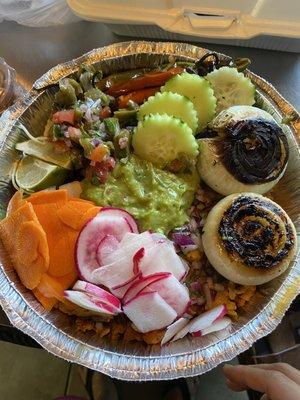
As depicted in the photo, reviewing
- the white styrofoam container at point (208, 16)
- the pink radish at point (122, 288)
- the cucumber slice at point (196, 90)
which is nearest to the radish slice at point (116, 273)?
the pink radish at point (122, 288)

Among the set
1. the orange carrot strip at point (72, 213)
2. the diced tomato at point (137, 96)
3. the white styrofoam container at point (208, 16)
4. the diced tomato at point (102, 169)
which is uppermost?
the white styrofoam container at point (208, 16)

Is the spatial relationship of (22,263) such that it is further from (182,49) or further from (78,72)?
(182,49)

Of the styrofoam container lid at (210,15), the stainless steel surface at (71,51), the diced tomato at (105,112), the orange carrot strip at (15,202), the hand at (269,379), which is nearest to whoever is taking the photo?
the hand at (269,379)

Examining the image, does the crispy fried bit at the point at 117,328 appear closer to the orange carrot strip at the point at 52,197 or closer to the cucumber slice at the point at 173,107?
the orange carrot strip at the point at 52,197

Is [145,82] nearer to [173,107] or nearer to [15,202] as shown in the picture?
[173,107]

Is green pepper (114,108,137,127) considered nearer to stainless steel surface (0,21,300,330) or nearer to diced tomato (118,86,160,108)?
diced tomato (118,86,160,108)

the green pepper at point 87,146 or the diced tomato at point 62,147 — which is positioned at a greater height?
the green pepper at point 87,146

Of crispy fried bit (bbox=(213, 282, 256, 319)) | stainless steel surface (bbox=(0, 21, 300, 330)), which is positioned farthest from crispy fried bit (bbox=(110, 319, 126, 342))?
stainless steel surface (bbox=(0, 21, 300, 330))
